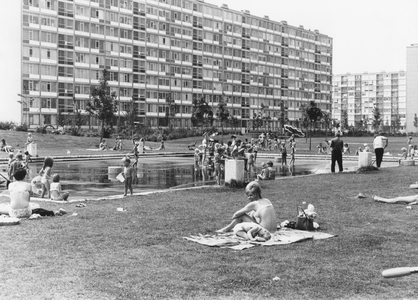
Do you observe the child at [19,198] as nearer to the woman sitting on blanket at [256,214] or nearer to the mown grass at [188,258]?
the mown grass at [188,258]

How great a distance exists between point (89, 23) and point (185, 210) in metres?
75.1

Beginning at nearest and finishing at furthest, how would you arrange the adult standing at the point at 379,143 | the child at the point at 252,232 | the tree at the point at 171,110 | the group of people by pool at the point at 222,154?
the child at the point at 252,232 → the group of people by pool at the point at 222,154 → the adult standing at the point at 379,143 → the tree at the point at 171,110

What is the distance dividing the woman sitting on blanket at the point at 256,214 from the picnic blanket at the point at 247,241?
165 millimetres


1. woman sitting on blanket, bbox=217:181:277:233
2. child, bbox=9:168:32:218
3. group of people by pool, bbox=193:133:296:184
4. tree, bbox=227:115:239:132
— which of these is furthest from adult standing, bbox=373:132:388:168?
tree, bbox=227:115:239:132

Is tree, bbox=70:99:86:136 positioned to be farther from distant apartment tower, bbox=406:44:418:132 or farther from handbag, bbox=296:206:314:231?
distant apartment tower, bbox=406:44:418:132

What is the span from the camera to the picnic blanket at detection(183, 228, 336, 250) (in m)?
8.80

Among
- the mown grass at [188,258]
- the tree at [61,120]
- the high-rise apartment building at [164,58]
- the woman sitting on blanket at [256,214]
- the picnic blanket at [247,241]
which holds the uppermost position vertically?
the high-rise apartment building at [164,58]

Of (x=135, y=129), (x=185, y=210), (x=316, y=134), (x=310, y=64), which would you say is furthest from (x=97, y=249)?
(x=310, y=64)

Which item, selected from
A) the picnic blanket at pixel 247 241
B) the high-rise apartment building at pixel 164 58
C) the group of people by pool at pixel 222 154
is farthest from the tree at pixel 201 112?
the picnic blanket at pixel 247 241

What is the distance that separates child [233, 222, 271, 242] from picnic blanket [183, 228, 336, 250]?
9 centimetres

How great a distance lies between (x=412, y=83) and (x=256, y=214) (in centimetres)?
14859

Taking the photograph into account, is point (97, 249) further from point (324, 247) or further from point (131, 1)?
point (131, 1)

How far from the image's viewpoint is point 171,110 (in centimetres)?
9038

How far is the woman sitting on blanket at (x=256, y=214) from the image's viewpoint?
9.59m
